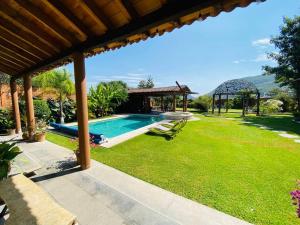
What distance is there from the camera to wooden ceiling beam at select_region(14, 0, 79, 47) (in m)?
3.61

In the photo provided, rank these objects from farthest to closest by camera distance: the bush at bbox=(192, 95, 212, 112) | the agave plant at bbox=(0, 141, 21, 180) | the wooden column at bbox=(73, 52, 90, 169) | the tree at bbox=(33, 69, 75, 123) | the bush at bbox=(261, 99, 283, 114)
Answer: the bush at bbox=(192, 95, 212, 112)
the bush at bbox=(261, 99, 283, 114)
the tree at bbox=(33, 69, 75, 123)
the wooden column at bbox=(73, 52, 90, 169)
the agave plant at bbox=(0, 141, 21, 180)

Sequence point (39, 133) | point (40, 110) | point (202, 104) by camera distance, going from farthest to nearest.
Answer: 1. point (202, 104)
2. point (40, 110)
3. point (39, 133)

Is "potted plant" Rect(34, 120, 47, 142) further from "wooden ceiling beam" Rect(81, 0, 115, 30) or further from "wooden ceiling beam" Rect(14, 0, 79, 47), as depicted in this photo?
"wooden ceiling beam" Rect(81, 0, 115, 30)

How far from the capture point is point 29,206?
9.04 ft

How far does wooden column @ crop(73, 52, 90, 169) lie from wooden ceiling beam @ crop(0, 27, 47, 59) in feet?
6.06

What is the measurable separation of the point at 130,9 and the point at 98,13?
2.41 ft

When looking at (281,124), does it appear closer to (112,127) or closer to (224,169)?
(224,169)

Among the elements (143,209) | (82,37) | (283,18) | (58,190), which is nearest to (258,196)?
(143,209)

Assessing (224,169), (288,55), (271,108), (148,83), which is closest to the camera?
(224,169)

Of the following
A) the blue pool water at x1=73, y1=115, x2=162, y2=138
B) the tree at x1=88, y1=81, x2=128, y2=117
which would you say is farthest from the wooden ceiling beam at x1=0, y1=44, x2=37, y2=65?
the tree at x1=88, y1=81, x2=128, y2=117

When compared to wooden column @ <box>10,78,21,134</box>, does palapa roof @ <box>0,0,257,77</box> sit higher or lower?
higher

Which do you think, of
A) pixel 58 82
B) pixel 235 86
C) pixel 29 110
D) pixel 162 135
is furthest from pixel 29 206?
pixel 235 86

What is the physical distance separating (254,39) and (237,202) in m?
17.9

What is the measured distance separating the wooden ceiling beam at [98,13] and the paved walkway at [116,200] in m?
3.98
